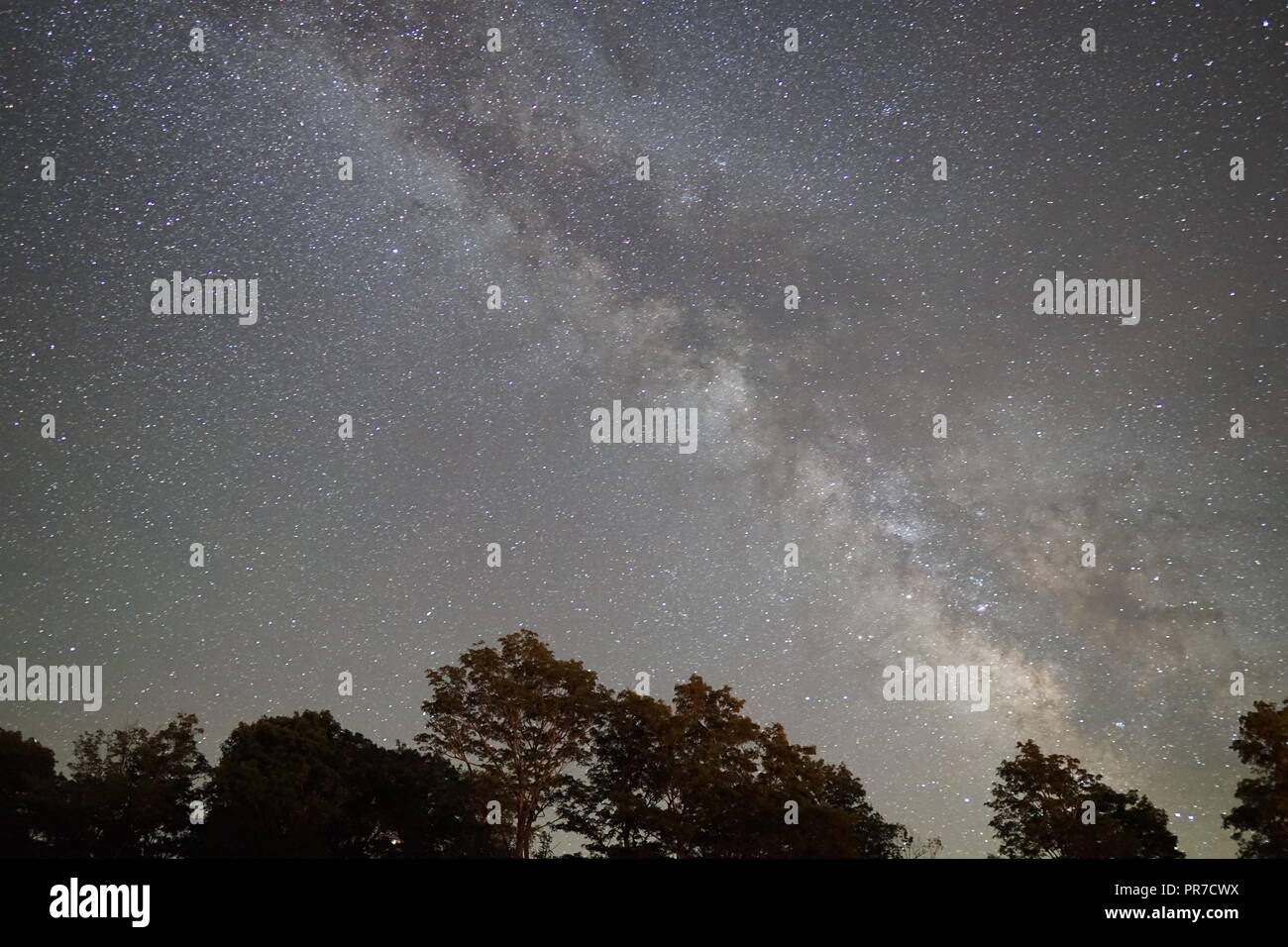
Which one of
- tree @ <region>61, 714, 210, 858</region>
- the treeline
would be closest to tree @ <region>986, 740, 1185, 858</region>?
the treeline

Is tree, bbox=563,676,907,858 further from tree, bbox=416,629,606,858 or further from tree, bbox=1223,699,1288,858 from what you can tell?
tree, bbox=1223,699,1288,858

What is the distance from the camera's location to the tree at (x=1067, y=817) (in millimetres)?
38250

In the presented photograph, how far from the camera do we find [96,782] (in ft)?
132

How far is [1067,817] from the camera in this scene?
128 feet

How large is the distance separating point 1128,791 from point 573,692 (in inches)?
967

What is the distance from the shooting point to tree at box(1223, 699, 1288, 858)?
118 ft

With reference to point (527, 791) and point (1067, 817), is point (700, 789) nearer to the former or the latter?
point (527, 791)

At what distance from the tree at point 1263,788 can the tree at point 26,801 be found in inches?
1874

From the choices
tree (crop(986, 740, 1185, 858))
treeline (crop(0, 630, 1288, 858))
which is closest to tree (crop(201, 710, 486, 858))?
treeline (crop(0, 630, 1288, 858))

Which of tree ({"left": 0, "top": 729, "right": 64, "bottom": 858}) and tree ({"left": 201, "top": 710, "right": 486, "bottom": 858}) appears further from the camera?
tree ({"left": 0, "top": 729, "right": 64, "bottom": 858})

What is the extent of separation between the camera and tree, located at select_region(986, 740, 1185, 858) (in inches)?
1506

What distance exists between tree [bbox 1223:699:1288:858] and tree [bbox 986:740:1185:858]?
317 centimetres
